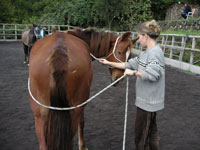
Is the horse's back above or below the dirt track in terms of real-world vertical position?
above

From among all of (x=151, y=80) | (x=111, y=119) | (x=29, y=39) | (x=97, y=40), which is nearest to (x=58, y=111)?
(x=151, y=80)

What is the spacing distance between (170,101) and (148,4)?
18.1m

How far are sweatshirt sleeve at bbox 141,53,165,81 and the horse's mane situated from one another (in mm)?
1125

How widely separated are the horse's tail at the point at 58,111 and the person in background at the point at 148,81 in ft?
2.55

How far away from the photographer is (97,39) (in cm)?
285

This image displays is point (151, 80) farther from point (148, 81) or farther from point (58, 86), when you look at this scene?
point (58, 86)

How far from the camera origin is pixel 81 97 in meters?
1.84

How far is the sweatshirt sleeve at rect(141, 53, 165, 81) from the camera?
1.87 meters

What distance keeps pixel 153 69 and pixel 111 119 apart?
2219mm

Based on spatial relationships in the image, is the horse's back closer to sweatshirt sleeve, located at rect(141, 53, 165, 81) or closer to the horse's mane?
sweatshirt sleeve, located at rect(141, 53, 165, 81)

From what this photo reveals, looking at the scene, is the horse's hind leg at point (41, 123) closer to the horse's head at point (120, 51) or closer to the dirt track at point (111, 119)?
the dirt track at point (111, 119)

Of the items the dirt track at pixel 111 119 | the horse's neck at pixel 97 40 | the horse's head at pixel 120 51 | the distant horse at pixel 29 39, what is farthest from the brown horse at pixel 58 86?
the distant horse at pixel 29 39

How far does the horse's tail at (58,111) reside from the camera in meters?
1.55

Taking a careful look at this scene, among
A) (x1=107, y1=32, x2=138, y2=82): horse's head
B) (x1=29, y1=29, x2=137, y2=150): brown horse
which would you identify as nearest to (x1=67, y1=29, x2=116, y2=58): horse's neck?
(x1=107, y1=32, x2=138, y2=82): horse's head
